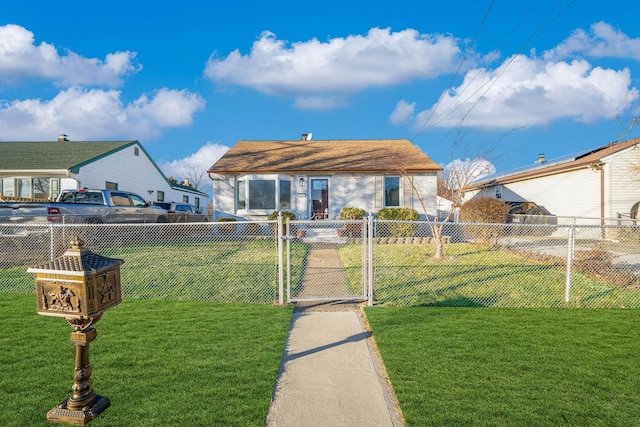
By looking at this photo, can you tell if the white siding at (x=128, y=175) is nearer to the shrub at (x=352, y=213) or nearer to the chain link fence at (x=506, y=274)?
the shrub at (x=352, y=213)

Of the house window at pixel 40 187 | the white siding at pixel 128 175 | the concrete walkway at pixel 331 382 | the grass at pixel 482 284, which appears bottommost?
the concrete walkway at pixel 331 382

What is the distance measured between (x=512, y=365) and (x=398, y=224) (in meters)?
11.3

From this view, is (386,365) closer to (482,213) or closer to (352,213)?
(482,213)

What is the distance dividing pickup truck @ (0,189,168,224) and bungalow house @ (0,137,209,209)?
4.82 meters

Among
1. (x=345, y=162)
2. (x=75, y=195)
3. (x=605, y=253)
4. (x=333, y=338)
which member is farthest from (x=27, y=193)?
(x=605, y=253)

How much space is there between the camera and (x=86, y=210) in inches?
453

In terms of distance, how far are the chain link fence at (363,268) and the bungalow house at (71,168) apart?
28.2 feet

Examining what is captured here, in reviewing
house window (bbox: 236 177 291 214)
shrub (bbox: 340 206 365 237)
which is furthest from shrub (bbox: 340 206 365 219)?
house window (bbox: 236 177 291 214)

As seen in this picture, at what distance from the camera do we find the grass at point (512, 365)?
2.97 metres

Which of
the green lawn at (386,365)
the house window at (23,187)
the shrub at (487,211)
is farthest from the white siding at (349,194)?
the green lawn at (386,365)

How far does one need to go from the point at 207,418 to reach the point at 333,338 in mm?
2151

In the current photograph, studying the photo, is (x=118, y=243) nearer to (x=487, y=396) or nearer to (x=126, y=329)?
(x=126, y=329)

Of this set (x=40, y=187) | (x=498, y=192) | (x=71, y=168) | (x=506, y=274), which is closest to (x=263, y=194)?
(x=71, y=168)

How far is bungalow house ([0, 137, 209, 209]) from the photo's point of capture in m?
18.0
